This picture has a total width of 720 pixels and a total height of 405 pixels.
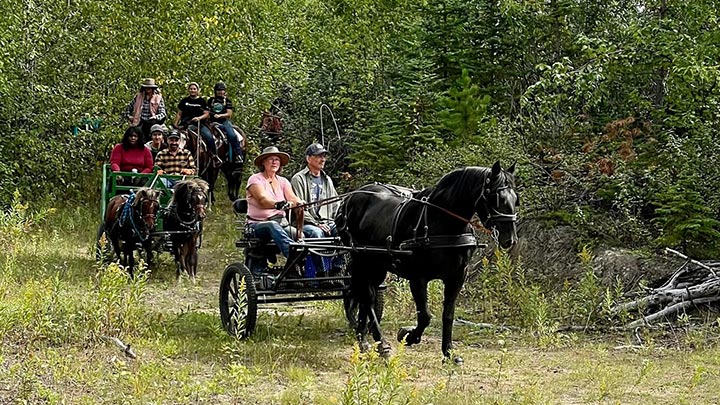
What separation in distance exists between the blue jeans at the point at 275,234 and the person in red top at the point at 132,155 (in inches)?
211

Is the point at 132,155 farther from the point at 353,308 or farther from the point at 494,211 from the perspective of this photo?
the point at 494,211

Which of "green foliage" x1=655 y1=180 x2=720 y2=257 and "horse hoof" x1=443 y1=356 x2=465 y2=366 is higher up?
"green foliage" x1=655 y1=180 x2=720 y2=257

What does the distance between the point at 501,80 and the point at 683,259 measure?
7373 millimetres

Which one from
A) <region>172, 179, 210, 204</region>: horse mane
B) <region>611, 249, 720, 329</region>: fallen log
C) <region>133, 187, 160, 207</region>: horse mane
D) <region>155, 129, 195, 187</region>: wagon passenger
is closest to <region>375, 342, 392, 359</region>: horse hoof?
<region>611, 249, 720, 329</region>: fallen log

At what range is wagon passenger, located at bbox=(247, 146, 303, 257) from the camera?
9.17 meters

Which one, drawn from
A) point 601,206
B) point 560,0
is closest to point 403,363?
point 601,206

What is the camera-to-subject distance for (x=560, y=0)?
1602 centimetres

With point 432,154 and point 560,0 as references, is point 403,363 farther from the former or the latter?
point 560,0

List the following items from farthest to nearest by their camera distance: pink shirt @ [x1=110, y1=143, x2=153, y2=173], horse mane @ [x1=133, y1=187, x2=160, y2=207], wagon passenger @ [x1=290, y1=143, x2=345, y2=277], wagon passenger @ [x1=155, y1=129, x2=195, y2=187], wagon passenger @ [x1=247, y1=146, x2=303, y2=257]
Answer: wagon passenger @ [x1=155, y1=129, x2=195, y2=187], pink shirt @ [x1=110, y1=143, x2=153, y2=173], horse mane @ [x1=133, y1=187, x2=160, y2=207], wagon passenger @ [x1=290, y1=143, x2=345, y2=277], wagon passenger @ [x1=247, y1=146, x2=303, y2=257]

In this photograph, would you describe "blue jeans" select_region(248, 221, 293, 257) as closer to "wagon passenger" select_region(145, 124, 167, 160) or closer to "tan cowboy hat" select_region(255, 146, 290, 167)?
"tan cowboy hat" select_region(255, 146, 290, 167)

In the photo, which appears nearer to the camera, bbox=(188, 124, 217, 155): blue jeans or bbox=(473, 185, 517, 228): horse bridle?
bbox=(473, 185, 517, 228): horse bridle

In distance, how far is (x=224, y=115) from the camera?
17.7m

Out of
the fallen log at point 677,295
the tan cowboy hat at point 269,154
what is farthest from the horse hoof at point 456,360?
the tan cowboy hat at point 269,154

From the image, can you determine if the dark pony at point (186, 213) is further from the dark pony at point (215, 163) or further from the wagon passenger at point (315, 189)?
the dark pony at point (215, 163)
